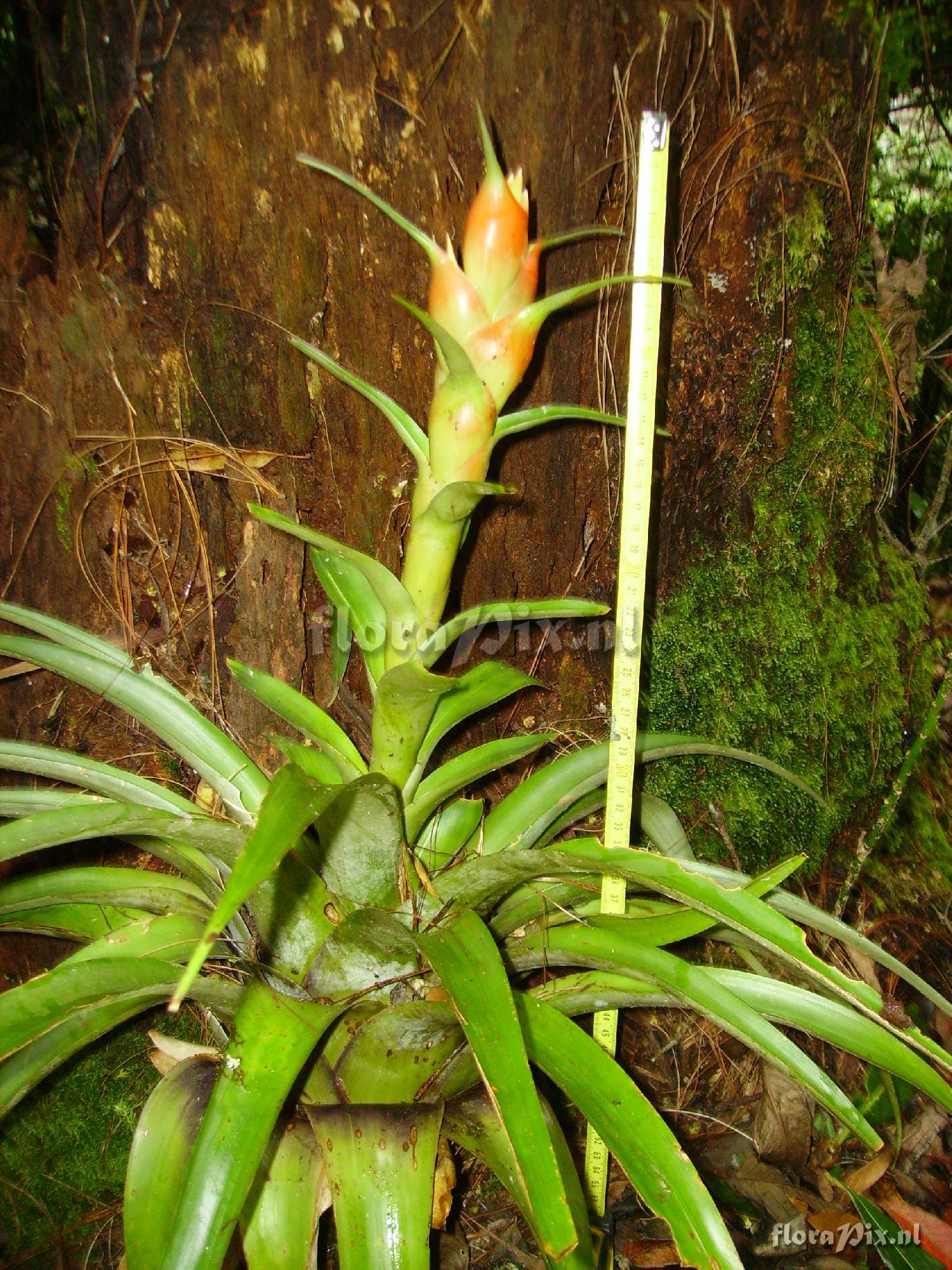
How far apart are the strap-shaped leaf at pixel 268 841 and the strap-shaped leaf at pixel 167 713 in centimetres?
33

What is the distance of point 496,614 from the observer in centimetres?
99

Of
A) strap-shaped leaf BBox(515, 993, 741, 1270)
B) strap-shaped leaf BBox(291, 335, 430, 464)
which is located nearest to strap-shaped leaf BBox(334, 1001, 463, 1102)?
strap-shaped leaf BBox(515, 993, 741, 1270)

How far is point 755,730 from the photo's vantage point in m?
1.73

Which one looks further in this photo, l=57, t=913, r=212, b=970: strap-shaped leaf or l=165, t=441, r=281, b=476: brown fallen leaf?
l=165, t=441, r=281, b=476: brown fallen leaf

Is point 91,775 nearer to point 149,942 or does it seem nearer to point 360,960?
point 149,942

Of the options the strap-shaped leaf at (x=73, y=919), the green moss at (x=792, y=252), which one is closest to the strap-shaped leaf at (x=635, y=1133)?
the strap-shaped leaf at (x=73, y=919)

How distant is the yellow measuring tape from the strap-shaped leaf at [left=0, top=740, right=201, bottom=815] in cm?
57

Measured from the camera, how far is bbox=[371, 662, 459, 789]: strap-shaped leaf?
0.87m

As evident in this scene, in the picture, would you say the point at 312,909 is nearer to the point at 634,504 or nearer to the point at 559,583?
the point at 634,504

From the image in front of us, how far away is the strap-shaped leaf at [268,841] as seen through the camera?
52 cm

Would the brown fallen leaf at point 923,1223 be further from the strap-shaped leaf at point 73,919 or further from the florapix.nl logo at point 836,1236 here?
the strap-shaped leaf at point 73,919

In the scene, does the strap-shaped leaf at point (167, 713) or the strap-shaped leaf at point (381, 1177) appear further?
the strap-shaped leaf at point (167, 713)

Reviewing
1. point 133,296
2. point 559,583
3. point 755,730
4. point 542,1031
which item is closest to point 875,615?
point 755,730

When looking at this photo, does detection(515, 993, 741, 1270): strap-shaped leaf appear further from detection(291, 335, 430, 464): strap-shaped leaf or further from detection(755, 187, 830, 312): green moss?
detection(755, 187, 830, 312): green moss
